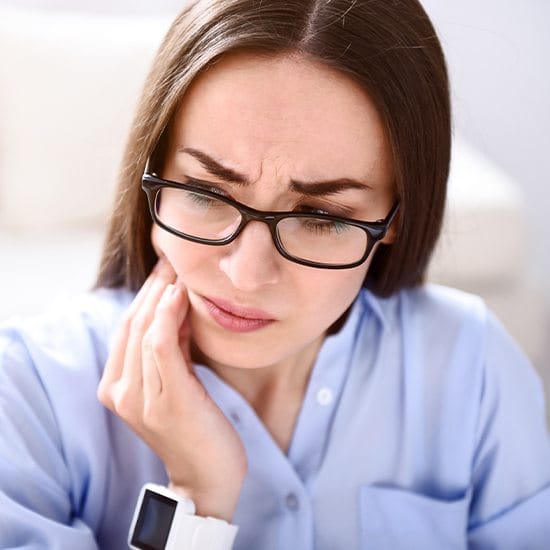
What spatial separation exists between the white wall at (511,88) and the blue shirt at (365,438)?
1910 millimetres

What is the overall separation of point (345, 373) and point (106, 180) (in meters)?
1.20

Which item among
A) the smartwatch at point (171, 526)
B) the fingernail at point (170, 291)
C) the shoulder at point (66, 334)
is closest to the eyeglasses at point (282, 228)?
the fingernail at point (170, 291)

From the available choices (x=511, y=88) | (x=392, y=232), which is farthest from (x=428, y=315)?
(x=511, y=88)

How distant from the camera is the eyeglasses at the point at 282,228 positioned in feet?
3.57

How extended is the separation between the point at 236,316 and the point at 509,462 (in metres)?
0.54

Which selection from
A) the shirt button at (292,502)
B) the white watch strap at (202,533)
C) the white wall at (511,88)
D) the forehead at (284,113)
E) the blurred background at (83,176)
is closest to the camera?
the forehead at (284,113)

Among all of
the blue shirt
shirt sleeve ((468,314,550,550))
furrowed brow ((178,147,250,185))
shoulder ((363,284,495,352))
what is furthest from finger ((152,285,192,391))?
shirt sleeve ((468,314,550,550))

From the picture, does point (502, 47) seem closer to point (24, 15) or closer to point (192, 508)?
point (24, 15)

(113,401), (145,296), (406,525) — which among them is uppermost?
(145,296)

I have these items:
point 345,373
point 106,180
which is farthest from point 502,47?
point 345,373

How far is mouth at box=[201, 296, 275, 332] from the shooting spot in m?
1.12

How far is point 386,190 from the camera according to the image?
115 centimetres

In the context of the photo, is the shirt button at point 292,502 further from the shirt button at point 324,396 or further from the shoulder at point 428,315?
the shoulder at point 428,315

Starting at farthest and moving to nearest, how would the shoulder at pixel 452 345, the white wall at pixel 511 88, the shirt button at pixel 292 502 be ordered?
the white wall at pixel 511 88
the shoulder at pixel 452 345
the shirt button at pixel 292 502
